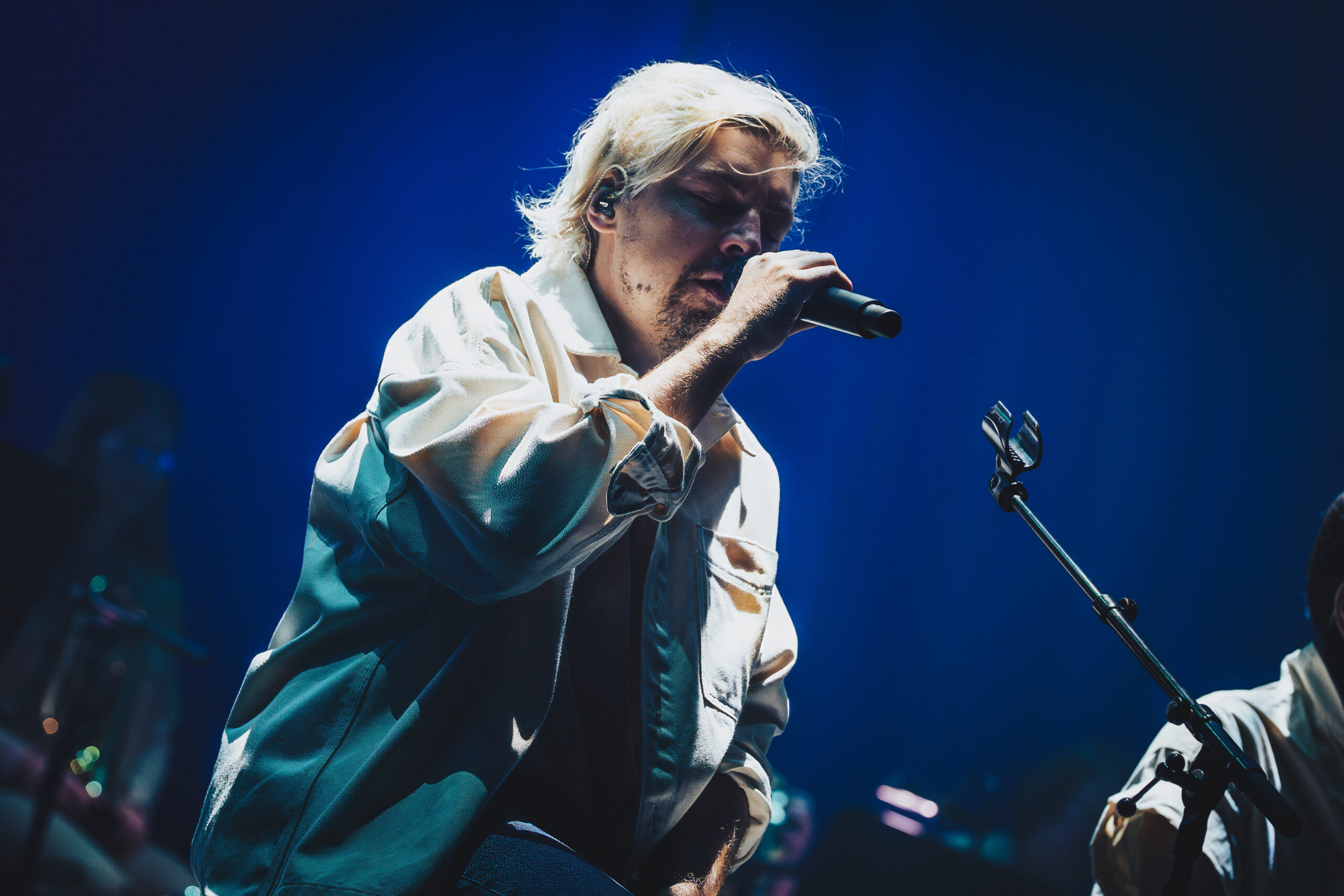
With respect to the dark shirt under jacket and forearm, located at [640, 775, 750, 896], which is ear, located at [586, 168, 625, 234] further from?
forearm, located at [640, 775, 750, 896]

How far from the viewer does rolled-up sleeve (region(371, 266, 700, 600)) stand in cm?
91

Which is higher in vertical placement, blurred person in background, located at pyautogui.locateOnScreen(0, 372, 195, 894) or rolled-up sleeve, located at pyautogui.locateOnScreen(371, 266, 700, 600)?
rolled-up sleeve, located at pyautogui.locateOnScreen(371, 266, 700, 600)

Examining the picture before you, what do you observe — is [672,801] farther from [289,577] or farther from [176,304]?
[176,304]

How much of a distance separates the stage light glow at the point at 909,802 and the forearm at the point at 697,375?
3059 mm

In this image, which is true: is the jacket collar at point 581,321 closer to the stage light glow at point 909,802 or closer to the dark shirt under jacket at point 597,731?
the dark shirt under jacket at point 597,731

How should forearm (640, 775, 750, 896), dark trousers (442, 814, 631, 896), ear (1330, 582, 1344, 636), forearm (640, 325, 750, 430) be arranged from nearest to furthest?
dark trousers (442, 814, 631, 896) → forearm (640, 325, 750, 430) → forearm (640, 775, 750, 896) → ear (1330, 582, 1344, 636)

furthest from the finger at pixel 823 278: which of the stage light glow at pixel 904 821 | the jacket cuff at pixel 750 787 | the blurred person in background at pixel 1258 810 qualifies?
the stage light glow at pixel 904 821

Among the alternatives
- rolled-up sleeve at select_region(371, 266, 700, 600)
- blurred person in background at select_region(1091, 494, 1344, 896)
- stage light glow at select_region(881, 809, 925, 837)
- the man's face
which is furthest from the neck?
stage light glow at select_region(881, 809, 925, 837)

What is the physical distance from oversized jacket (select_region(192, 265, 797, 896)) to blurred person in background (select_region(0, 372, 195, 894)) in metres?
1.45

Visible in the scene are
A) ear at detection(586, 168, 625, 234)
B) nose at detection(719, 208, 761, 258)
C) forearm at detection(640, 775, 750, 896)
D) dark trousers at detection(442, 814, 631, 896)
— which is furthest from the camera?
ear at detection(586, 168, 625, 234)

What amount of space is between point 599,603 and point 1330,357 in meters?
3.35

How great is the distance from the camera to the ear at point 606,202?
1.47 metres

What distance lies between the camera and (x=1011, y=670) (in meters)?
3.35

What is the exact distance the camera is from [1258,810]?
4.21 ft
